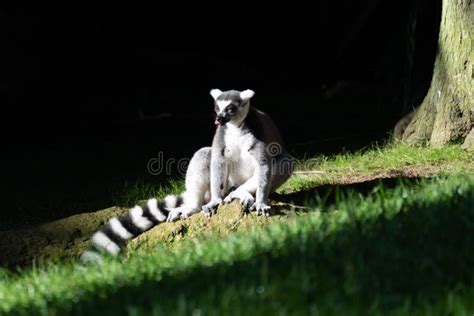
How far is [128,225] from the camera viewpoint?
6.13 m

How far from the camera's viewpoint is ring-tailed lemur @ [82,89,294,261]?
6.03 metres

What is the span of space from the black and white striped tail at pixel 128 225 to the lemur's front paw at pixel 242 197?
0.59 metres

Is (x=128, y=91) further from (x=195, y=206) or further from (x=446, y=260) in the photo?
(x=446, y=260)

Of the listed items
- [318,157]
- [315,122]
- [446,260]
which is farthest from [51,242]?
[315,122]

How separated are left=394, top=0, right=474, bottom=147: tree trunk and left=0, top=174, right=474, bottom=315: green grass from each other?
347cm

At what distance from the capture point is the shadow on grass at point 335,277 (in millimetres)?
3008

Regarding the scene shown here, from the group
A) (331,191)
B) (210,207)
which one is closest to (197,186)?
→ (210,207)

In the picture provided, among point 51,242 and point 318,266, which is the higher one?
point 318,266

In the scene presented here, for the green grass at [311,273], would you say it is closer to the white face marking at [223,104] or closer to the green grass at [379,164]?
the white face marking at [223,104]

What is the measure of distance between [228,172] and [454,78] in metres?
2.93

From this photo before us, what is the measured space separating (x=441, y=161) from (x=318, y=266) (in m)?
4.40

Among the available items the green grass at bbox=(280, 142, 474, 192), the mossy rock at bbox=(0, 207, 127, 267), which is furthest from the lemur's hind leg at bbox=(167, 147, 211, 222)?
the green grass at bbox=(280, 142, 474, 192)

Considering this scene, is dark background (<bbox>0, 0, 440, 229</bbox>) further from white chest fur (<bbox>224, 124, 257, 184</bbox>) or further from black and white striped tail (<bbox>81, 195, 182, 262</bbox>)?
white chest fur (<bbox>224, 124, 257, 184</bbox>)

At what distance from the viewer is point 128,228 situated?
6.11 meters
